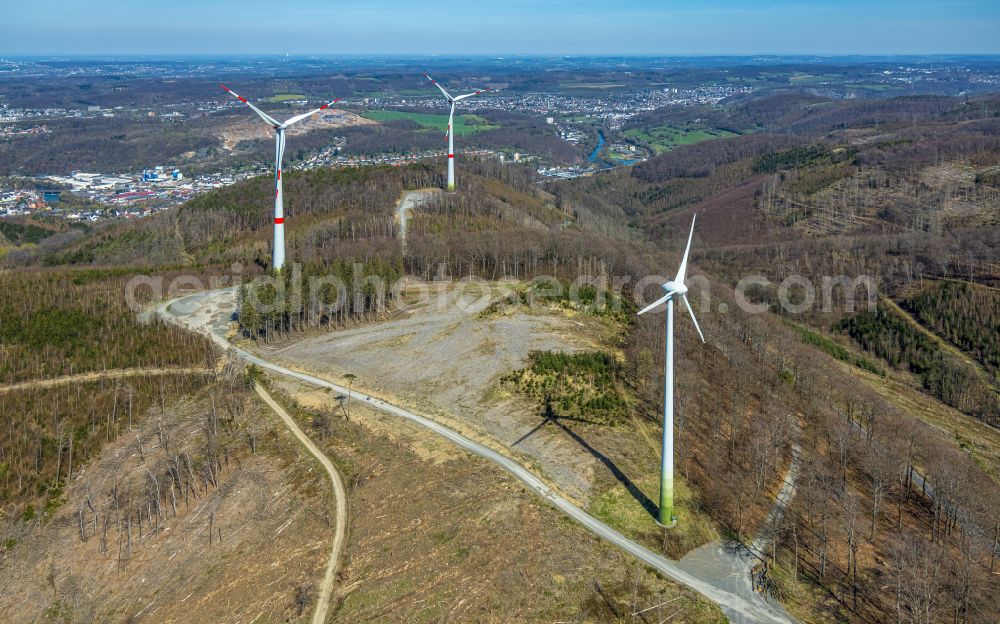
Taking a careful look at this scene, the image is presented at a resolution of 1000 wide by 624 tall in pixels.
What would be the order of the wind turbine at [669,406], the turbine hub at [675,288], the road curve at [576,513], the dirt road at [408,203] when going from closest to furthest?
the road curve at [576,513] < the turbine hub at [675,288] < the wind turbine at [669,406] < the dirt road at [408,203]

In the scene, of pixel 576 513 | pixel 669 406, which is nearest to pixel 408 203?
pixel 576 513

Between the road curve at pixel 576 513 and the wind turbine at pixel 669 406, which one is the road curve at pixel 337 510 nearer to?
the road curve at pixel 576 513

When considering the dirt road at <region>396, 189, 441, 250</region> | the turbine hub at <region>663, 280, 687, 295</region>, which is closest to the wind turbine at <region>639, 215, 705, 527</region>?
the turbine hub at <region>663, 280, 687, 295</region>

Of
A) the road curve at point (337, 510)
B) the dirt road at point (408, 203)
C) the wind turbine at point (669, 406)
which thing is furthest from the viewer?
the dirt road at point (408, 203)

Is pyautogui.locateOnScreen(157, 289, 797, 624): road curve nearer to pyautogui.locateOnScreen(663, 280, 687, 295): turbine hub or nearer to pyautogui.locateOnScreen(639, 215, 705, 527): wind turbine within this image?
pyautogui.locateOnScreen(639, 215, 705, 527): wind turbine

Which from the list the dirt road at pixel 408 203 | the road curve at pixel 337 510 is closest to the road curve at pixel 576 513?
the road curve at pixel 337 510

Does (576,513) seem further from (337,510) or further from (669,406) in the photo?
(337,510)
